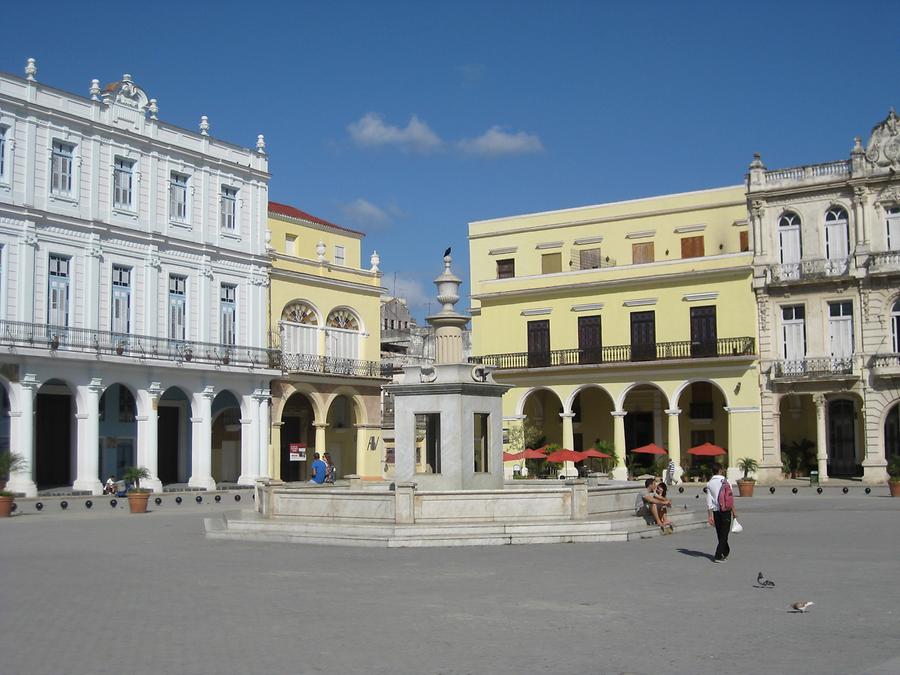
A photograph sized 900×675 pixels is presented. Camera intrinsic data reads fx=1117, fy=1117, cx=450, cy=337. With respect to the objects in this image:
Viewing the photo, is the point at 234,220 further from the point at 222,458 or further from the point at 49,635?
the point at 49,635

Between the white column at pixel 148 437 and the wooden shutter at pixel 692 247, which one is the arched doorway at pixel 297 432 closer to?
the white column at pixel 148 437

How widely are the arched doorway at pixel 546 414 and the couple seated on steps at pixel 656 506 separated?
32172 mm

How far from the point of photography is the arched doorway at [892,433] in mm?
45438

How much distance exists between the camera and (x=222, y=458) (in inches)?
1919

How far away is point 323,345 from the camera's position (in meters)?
50.8

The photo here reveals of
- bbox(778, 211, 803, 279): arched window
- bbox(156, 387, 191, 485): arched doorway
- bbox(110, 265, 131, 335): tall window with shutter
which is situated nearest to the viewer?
bbox(110, 265, 131, 335): tall window with shutter

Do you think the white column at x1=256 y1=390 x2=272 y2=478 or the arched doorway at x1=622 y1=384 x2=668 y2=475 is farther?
the arched doorway at x1=622 y1=384 x2=668 y2=475

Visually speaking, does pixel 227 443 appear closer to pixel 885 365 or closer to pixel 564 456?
pixel 564 456

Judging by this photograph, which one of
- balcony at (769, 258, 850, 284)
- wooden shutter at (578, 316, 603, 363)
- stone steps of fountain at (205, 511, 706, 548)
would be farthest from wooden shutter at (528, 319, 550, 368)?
stone steps of fountain at (205, 511, 706, 548)

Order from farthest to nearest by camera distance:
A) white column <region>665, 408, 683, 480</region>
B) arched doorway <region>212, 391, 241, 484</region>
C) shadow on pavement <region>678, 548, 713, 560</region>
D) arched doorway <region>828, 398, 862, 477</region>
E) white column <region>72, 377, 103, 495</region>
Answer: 1. arched doorway <region>212, 391, 241, 484</region>
2. arched doorway <region>828, 398, 862, 477</region>
3. white column <region>665, 408, 683, 480</region>
4. white column <region>72, 377, 103, 495</region>
5. shadow on pavement <region>678, 548, 713, 560</region>

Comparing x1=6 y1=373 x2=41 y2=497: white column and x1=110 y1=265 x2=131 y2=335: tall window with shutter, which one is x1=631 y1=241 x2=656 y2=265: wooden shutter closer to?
x1=110 y1=265 x2=131 y2=335: tall window with shutter

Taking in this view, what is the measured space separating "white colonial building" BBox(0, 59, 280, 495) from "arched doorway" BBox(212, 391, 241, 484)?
0.23 ft

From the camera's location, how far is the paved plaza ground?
8.95 m

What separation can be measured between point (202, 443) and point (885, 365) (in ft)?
88.6
